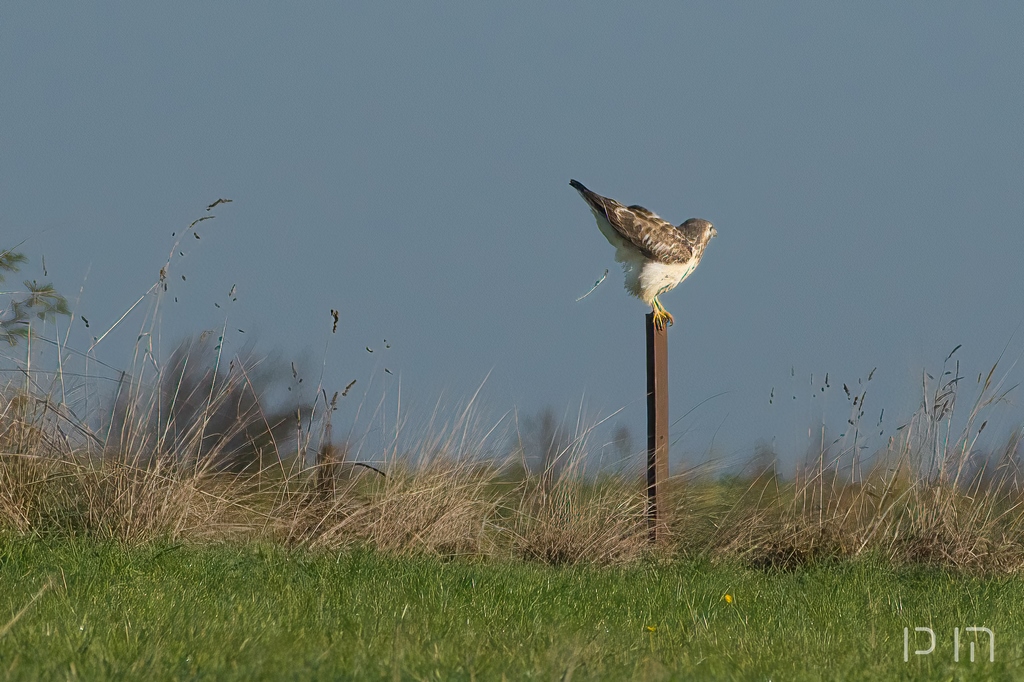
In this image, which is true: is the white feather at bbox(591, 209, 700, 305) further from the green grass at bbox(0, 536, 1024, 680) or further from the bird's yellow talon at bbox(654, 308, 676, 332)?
the green grass at bbox(0, 536, 1024, 680)

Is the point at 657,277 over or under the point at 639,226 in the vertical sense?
under

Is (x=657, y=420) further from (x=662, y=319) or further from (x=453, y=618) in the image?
(x=453, y=618)

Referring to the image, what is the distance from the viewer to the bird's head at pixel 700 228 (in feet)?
26.2

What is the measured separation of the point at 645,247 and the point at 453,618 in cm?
378

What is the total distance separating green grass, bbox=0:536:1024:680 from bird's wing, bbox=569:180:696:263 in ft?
7.36

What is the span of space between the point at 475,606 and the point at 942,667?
1.85 metres

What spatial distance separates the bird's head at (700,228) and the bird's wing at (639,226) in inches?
21.9

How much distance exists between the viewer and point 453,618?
411 centimetres

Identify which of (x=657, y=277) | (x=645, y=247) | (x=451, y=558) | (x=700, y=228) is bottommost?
(x=451, y=558)

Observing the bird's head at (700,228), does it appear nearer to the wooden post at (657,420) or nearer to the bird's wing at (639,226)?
the bird's wing at (639,226)

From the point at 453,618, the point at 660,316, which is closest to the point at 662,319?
the point at 660,316

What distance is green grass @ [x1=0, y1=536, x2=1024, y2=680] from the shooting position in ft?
10.5

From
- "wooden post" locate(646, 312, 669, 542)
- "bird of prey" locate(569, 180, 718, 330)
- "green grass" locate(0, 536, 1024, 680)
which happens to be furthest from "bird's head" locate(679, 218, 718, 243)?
"green grass" locate(0, 536, 1024, 680)

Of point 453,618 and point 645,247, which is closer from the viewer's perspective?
point 453,618
